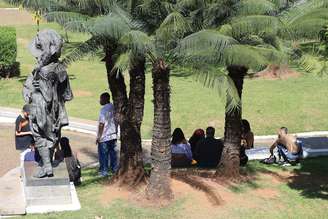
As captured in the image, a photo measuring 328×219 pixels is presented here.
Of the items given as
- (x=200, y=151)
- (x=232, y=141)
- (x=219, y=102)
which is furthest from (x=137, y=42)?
(x=219, y=102)

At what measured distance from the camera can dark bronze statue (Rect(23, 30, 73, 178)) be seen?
29.8 feet

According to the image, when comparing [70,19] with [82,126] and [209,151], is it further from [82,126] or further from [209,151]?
[82,126]

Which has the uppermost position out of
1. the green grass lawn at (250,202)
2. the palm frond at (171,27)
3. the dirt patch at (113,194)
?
the palm frond at (171,27)

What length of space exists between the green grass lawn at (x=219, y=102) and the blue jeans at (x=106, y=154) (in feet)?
13.7

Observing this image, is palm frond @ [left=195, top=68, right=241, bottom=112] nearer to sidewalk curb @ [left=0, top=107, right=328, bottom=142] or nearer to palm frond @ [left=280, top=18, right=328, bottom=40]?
palm frond @ [left=280, top=18, right=328, bottom=40]

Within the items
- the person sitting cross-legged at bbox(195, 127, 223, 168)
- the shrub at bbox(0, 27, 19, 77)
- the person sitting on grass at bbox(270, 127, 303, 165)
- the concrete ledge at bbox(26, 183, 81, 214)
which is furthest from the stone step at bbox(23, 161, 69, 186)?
the shrub at bbox(0, 27, 19, 77)

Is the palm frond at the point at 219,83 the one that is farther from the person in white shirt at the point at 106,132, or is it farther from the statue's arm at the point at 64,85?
the person in white shirt at the point at 106,132

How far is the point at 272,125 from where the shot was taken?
669 inches

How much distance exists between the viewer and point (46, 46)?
907cm

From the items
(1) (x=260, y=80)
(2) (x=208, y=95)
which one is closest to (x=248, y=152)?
(2) (x=208, y=95)

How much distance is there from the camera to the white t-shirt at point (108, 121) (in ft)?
37.0

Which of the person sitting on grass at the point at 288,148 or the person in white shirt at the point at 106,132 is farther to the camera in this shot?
the person sitting on grass at the point at 288,148

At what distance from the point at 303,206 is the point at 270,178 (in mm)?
1401

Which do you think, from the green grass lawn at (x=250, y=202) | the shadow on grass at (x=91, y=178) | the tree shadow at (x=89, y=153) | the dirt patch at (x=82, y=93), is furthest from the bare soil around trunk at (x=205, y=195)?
the dirt patch at (x=82, y=93)
